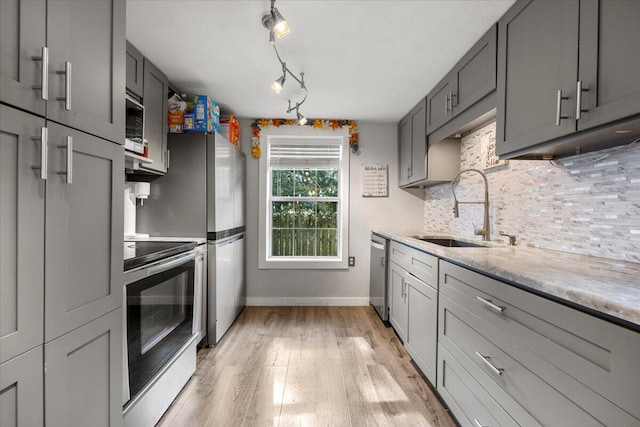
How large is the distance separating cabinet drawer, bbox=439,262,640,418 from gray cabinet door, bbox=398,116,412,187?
2.24 metres

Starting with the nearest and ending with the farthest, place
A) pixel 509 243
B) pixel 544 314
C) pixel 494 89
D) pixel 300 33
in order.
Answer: pixel 544 314 < pixel 494 89 < pixel 300 33 < pixel 509 243

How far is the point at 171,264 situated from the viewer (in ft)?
6.15

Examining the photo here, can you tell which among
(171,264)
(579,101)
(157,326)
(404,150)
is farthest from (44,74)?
(404,150)

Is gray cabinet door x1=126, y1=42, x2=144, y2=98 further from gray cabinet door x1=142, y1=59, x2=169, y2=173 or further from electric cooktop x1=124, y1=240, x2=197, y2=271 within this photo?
electric cooktop x1=124, y1=240, x2=197, y2=271

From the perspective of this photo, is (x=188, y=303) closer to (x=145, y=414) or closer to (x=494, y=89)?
(x=145, y=414)

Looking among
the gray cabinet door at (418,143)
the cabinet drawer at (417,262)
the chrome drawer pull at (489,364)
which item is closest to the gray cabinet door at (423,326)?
the cabinet drawer at (417,262)

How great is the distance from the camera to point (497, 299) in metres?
1.27

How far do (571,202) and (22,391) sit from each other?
2.38m

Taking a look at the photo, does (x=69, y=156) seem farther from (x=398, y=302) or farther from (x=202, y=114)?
(x=398, y=302)

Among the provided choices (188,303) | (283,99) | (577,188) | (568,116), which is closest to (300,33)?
(283,99)

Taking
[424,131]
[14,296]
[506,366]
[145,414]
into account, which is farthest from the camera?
[424,131]

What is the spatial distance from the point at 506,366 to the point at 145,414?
1693 millimetres

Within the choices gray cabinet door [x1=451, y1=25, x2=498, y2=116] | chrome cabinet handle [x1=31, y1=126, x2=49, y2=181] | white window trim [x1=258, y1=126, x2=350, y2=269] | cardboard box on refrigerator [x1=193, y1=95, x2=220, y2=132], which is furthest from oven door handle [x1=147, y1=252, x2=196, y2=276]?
gray cabinet door [x1=451, y1=25, x2=498, y2=116]

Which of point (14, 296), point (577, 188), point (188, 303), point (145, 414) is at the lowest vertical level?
point (145, 414)
